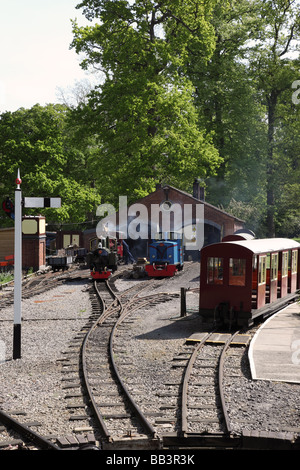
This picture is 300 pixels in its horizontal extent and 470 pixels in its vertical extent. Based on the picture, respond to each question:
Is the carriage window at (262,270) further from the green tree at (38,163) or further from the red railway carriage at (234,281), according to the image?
the green tree at (38,163)

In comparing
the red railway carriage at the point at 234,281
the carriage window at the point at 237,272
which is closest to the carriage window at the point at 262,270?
the red railway carriage at the point at 234,281

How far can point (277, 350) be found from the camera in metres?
13.7

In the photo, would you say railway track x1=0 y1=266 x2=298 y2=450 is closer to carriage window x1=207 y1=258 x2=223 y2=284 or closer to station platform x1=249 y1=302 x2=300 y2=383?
station platform x1=249 y1=302 x2=300 y2=383

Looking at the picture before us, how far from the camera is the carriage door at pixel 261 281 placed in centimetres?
1744

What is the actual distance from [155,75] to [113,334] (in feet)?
97.3

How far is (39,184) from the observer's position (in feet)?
141

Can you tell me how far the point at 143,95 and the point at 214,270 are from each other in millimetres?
25672

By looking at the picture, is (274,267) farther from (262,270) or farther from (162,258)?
(162,258)

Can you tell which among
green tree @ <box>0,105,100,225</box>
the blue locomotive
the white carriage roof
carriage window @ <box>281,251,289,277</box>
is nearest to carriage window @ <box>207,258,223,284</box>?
the white carriage roof

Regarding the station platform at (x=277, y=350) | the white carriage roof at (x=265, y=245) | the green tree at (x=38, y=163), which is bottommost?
the station platform at (x=277, y=350)

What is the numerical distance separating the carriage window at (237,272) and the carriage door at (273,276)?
7.72 feet

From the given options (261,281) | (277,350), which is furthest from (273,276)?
(277,350)

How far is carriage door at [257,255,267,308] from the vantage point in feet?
57.2

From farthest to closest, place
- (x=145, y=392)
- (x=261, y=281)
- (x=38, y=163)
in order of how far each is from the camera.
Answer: (x=38, y=163), (x=261, y=281), (x=145, y=392)
